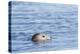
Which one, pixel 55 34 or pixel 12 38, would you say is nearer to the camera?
pixel 12 38

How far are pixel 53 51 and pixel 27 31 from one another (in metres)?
0.28

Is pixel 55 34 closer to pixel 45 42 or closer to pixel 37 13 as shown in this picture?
pixel 45 42

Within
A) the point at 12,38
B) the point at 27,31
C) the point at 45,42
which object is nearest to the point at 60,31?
the point at 45,42

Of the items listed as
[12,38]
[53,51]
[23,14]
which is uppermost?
[23,14]

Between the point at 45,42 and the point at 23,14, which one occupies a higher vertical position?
the point at 23,14

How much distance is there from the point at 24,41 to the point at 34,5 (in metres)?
0.31

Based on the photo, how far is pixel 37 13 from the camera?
1.75 meters

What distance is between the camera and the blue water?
1701mm

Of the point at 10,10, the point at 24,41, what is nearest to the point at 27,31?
the point at 24,41

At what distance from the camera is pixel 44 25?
1.78m

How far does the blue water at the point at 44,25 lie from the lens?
1.70 metres

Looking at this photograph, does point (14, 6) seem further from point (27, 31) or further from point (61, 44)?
point (61, 44)

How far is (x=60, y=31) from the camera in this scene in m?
1.83

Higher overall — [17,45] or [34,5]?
[34,5]
